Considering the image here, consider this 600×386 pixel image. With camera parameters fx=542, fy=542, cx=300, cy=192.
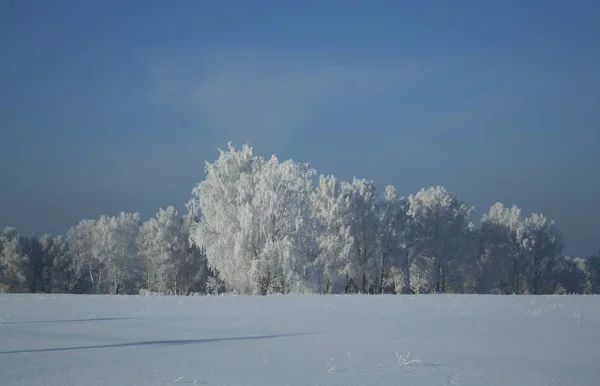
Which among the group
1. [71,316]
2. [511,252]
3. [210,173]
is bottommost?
[71,316]

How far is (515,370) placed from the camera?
7008 millimetres

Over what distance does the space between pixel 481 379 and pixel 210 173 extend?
111 feet

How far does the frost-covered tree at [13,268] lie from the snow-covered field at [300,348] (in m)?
54.5

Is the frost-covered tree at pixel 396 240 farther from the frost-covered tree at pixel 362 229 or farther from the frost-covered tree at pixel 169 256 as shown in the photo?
the frost-covered tree at pixel 169 256

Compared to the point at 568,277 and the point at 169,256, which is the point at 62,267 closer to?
the point at 169,256

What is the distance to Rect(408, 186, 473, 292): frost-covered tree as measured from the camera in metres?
55.7

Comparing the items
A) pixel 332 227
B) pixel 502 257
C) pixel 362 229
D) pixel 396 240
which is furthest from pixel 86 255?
pixel 502 257

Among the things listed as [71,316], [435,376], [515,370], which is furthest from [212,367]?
[71,316]

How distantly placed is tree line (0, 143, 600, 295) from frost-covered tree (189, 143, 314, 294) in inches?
3.0

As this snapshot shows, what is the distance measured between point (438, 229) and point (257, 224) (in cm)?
2610

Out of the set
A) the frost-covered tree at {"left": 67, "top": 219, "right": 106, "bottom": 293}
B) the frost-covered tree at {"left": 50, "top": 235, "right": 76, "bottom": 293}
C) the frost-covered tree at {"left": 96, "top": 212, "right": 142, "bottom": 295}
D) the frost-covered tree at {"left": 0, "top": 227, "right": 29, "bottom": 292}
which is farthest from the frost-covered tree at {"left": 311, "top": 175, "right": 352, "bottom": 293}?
the frost-covered tree at {"left": 0, "top": 227, "right": 29, "bottom": 292}

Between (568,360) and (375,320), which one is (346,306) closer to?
(375,320)

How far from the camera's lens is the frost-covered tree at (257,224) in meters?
36.1

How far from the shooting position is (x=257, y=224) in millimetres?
36406
